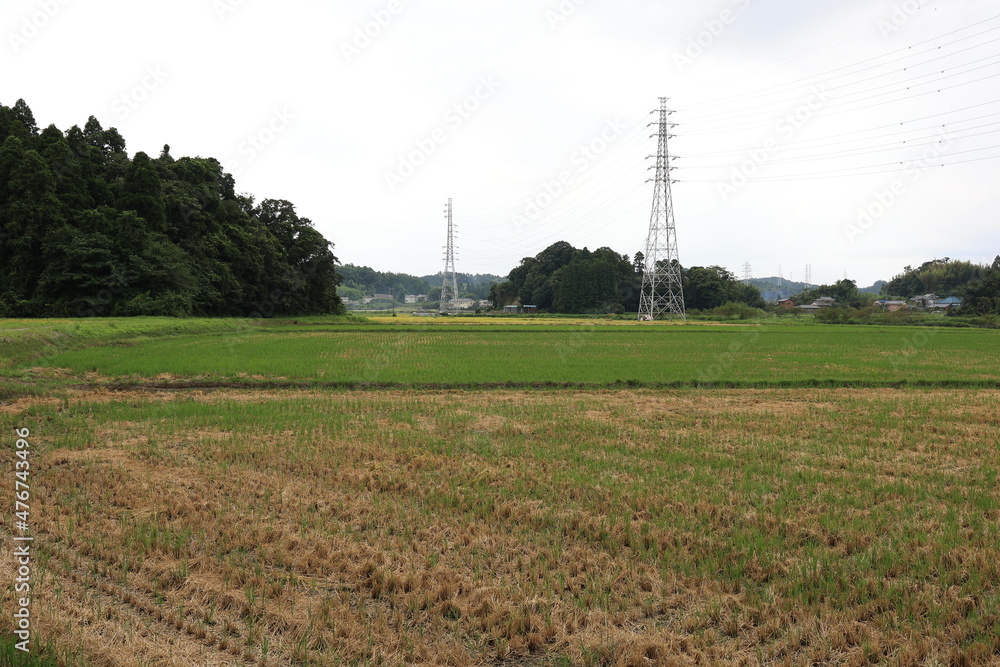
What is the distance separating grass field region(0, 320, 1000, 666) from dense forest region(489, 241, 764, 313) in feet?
266

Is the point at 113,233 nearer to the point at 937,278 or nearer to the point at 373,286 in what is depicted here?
the point at 937,278

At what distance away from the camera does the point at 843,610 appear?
4.06m

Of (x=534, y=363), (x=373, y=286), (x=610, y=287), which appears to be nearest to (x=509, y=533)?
(x=534, y=363)

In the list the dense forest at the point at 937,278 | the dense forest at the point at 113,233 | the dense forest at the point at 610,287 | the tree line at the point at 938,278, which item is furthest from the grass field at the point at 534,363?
the dense forest at the point at 937,278

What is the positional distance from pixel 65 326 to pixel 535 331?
29.7 m

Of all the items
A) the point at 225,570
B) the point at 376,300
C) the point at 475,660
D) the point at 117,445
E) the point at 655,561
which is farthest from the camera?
the point at 376,300

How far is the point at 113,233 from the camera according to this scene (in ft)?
124

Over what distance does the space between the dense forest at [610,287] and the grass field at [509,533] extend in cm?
8116

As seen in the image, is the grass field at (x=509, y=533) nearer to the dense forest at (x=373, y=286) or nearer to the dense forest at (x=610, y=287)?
the dense forest at (x=610, y=287)

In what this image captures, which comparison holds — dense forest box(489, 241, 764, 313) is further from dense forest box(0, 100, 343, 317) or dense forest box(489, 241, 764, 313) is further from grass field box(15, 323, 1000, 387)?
grass field box(15, 323, 1000, 387)

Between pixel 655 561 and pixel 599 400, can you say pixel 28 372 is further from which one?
pixel 655 561

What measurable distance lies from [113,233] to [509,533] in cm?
4361

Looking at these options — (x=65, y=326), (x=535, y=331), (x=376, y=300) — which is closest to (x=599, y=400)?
(x=65, y=326)

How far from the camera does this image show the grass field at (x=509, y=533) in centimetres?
373
